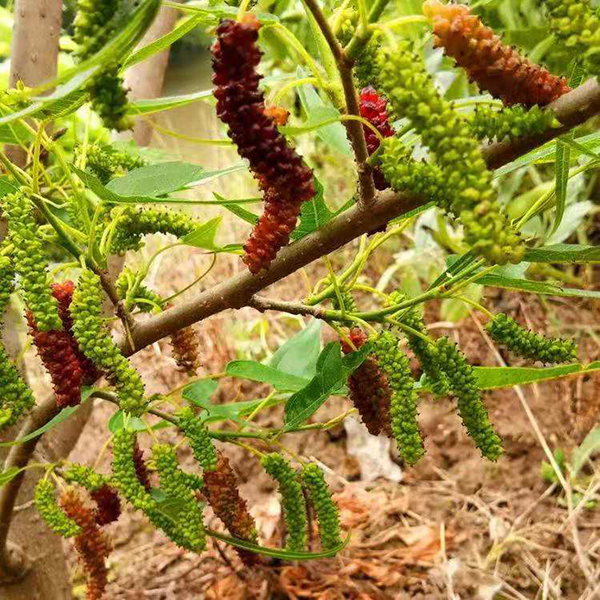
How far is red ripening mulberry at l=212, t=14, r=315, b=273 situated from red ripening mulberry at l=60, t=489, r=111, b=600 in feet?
1.50

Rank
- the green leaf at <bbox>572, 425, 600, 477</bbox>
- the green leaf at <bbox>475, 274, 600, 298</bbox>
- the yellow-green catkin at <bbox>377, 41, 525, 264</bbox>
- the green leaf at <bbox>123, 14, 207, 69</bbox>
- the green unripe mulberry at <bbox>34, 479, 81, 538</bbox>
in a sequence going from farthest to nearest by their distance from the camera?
the green leaf at <bbox>572, 425, 600, 477</bbox> → the green unripe mulberry at <bbox>34, 479, 81, 538</bbox> → the green leaf at <bbox>475, 274, 600, 298</bbox> → the green leaf at <bbox>123, 14, 207, 69</bbox> → the yellow-green catkin at <bbox>377, 41, 525, 264</bbox>

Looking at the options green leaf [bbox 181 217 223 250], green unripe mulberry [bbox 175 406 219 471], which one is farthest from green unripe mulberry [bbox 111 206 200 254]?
green unripe mulberry [bbox 175 406 219 471]

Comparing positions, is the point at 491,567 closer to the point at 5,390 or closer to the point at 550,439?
the point at 550,439

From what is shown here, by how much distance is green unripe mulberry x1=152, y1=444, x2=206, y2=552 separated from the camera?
60cm

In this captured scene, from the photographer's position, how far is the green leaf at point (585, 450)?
1.23 metres

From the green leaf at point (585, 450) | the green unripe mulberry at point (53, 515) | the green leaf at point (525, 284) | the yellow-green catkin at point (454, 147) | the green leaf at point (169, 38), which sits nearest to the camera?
the yellow-green catkin at point (454, 147)

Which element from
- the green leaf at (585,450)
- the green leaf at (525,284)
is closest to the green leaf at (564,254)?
the green leaf at (525,284)

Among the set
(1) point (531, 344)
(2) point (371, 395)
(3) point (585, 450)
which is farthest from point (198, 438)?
(3) point (585, 450)

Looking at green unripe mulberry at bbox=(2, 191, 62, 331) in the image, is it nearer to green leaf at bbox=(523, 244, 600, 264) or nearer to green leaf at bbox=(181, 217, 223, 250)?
green leaf at bbox=(181, 217, 223, 250)

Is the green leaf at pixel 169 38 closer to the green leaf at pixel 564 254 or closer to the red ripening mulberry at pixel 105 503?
the green leaf at pixel 564 254

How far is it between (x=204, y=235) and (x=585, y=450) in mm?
973

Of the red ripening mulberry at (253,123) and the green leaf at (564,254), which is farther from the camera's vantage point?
the green leaf at (564,254)

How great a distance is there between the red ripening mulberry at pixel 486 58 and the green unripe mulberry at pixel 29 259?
11.6 inches

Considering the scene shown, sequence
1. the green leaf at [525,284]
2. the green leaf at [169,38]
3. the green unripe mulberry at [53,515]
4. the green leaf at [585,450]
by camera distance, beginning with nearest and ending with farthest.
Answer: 1. the green leaf at [169,38]
2. the green leaf at [525,284]
3. the green unripe mulberry at [53,515]
4. the green leaf at [585,450]
